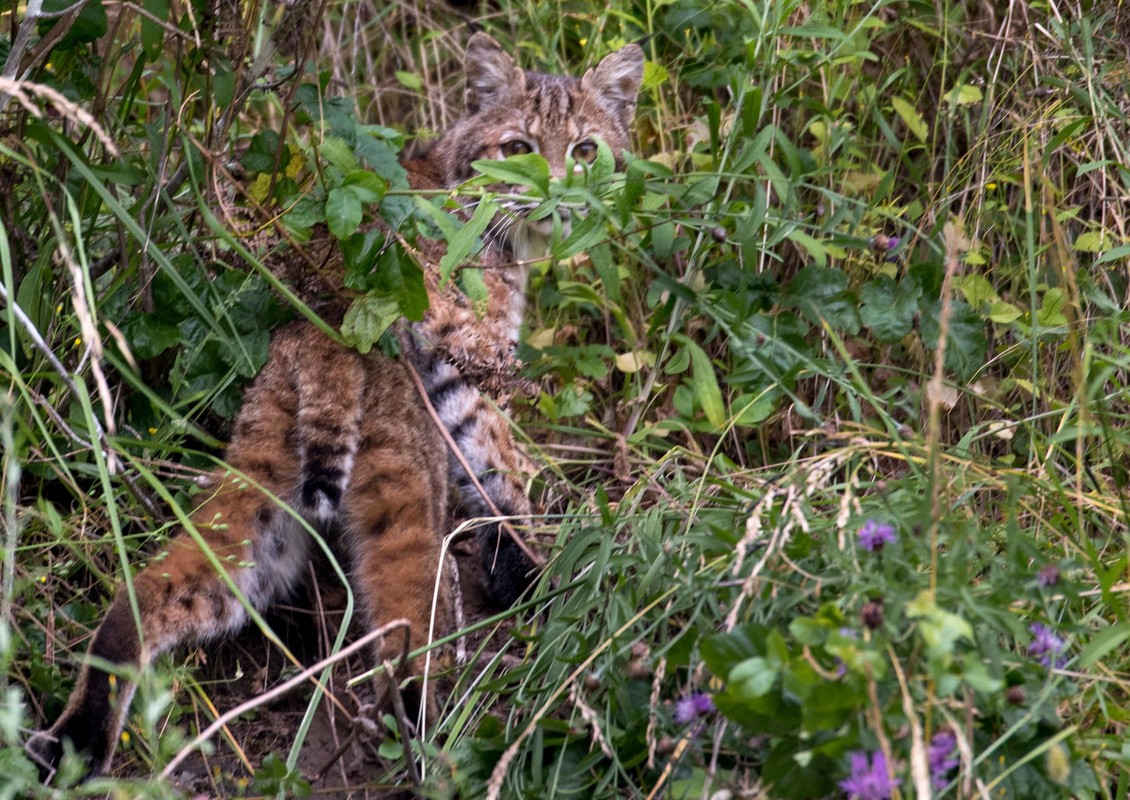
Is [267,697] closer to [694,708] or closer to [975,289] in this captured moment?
[694,708]

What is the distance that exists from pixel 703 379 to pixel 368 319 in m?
0.86

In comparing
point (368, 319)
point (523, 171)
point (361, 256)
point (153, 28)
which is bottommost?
point (368, 319)

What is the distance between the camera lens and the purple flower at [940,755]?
1974 millimetres

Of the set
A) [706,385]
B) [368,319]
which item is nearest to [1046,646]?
[706,385]

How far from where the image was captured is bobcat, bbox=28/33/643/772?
110 inches

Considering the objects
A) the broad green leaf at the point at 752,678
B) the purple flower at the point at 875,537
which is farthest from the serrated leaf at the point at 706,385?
the broad green leaf at the point at 752,678

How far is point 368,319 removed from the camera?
→ 3074 mm

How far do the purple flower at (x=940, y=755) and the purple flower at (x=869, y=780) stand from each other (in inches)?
3.8

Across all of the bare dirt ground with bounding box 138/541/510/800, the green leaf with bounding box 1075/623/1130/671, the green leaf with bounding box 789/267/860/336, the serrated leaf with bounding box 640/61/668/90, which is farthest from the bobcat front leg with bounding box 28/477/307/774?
the serrated leaf with bounding box 640/61/668/90

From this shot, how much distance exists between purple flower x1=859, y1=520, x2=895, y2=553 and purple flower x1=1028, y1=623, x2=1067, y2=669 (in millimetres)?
327

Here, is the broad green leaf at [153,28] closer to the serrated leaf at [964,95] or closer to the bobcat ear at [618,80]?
the bobcat ear at [618,80]

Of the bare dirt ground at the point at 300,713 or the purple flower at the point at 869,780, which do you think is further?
the bare dirt ground at the point at 300,713

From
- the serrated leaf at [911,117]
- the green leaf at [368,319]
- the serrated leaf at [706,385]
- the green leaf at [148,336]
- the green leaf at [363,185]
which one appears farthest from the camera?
the serrated leaf at [911,117]

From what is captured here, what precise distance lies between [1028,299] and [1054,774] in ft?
7.35
